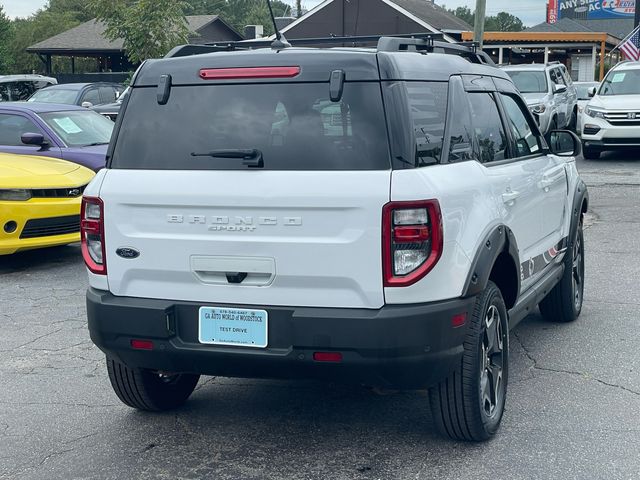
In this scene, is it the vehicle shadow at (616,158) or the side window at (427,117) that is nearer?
the side window at (427,117)

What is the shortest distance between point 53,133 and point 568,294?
7.04 metres

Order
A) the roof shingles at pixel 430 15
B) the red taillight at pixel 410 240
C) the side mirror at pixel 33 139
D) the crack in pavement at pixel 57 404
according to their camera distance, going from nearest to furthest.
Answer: the red taillight at pixel 410 240
the crack in pavement at pixel 57 404
the side mirror at pixel 33 139
the roof shingles at pixel 430 15

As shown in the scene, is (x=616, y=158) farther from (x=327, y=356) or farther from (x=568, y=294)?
(x=327, y=356)

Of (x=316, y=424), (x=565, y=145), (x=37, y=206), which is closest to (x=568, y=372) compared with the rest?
(x=565, y=145)

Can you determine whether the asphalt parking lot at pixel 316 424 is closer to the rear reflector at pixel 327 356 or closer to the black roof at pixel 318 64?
the rear reflector at pixel 327 356

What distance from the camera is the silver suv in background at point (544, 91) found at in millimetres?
19016

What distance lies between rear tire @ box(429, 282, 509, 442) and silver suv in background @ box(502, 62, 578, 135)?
47.3 feet

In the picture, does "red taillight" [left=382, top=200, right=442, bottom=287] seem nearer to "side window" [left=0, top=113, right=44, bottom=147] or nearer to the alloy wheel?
the alloy wheel

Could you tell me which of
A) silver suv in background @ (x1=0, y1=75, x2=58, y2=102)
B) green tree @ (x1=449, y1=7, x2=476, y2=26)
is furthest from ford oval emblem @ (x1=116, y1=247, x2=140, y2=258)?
green tree @ (x1=449, y1=7, x2=476, y2=26)

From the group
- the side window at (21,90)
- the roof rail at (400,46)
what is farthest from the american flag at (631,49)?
the roof rail at (400,46)

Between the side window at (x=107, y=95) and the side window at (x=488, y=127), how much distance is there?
16.6m

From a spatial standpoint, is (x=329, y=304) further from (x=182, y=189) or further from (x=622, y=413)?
(x=622, y=413)

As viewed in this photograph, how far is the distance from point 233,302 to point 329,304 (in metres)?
0.44

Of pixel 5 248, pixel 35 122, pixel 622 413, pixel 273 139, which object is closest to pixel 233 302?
pixel 273 139
